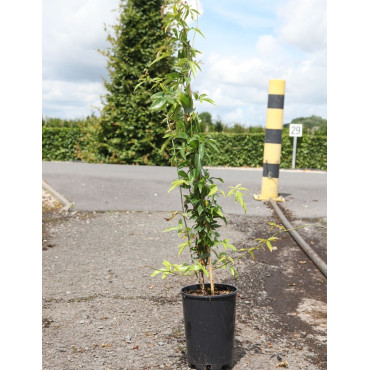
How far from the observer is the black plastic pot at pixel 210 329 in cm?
258

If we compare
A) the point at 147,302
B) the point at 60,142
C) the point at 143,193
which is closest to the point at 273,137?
the point at 143,193

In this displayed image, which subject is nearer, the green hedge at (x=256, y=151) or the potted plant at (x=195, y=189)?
the potted plant at (x=195, y=189)

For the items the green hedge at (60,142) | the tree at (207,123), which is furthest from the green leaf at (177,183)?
the green hedge at (60,142)

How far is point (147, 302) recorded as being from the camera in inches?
144

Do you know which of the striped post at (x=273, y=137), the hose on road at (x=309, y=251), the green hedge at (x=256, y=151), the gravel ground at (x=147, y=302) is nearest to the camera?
the gravel ground at (x=147, y=302)

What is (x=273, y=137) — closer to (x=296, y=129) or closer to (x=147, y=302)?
(x=147, y=302)

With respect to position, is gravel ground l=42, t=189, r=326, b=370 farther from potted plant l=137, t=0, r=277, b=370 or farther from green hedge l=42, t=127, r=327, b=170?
green hedge l=42, t=127, r=327, b=170

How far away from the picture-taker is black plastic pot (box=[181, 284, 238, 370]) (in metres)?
2.58

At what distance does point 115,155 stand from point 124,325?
11123 mm

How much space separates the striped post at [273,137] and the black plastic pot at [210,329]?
4.87 meters

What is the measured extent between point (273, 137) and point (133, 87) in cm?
696

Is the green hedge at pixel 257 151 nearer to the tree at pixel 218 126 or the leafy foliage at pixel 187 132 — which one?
the tree at pixel 218 126

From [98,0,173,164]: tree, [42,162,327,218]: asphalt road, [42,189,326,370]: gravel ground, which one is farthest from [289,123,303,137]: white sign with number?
[42,189,326,370]: gravel ground

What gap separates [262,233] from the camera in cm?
568
